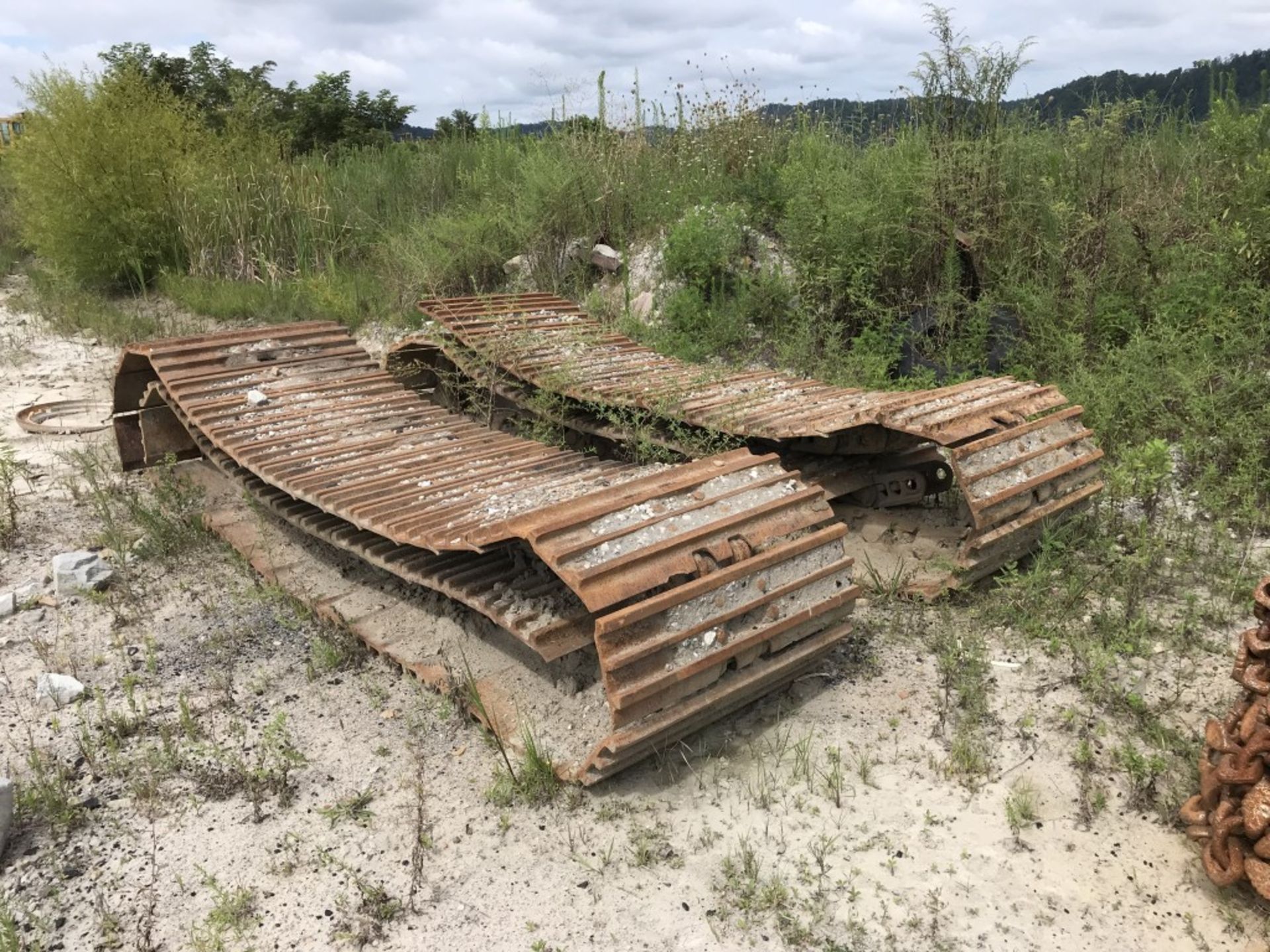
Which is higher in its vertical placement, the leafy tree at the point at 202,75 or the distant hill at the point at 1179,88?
the leafy tree at the point at 202,75

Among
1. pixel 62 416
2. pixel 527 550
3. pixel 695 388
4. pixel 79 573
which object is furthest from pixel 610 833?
pixel 62 416

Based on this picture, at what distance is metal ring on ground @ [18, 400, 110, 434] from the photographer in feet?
21.5

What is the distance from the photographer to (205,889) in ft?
8.54

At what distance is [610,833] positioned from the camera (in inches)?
108

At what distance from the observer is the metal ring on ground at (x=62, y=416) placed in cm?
656

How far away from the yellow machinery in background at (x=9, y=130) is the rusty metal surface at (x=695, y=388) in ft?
29.2

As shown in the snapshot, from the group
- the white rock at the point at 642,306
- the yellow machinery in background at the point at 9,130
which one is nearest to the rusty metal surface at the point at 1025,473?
the white rock at the point at 642,306

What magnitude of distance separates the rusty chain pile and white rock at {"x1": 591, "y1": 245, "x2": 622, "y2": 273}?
21.3 ft

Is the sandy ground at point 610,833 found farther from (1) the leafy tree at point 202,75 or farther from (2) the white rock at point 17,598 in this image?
(1) the leafy tree at point 202,75

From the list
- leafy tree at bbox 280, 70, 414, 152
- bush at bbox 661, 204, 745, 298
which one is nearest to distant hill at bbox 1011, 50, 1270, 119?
bush at bbox 661, 204, 745, 298

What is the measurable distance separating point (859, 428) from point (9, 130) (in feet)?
54.8

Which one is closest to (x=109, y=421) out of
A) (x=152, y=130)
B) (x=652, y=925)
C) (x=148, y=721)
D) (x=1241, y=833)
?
(x=148, y=721)

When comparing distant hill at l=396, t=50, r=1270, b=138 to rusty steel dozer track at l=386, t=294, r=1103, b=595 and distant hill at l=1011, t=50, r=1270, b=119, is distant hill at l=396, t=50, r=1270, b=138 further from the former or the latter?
rusty steel dozer track at l=386, t=294, r=1103, b=595

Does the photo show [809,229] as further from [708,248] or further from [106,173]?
[106,173]
